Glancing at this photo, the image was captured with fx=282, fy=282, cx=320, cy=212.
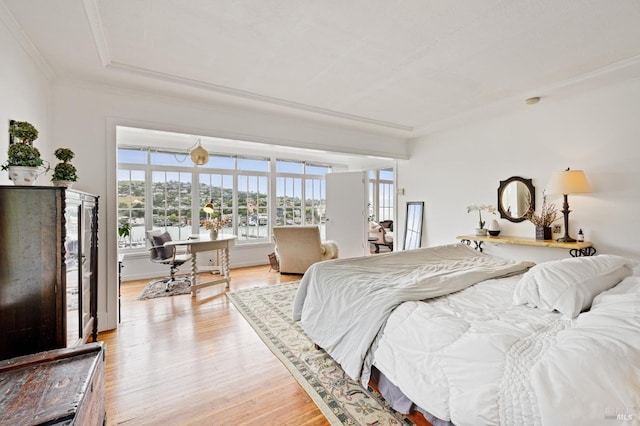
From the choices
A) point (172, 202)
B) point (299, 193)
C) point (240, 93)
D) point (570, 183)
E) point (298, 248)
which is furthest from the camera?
point (299, 193)

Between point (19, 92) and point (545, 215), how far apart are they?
5.21 metres

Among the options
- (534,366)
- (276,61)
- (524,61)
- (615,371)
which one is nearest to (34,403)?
(534,366)

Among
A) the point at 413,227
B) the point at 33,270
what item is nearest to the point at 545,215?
the point at 413,227

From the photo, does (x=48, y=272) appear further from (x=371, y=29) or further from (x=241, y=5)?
(x=371, y=29)

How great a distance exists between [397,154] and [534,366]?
14.7ft

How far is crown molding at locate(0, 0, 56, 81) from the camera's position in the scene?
1745 millimetres

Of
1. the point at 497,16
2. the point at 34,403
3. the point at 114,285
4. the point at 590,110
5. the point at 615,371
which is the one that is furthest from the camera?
the point at 590,110

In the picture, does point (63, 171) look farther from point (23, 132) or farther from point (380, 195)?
point (380, 195)

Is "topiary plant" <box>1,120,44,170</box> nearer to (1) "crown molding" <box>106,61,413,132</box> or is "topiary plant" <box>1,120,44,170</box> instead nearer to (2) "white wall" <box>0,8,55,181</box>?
(2) "white wall" <box>0,8,55,181</box>

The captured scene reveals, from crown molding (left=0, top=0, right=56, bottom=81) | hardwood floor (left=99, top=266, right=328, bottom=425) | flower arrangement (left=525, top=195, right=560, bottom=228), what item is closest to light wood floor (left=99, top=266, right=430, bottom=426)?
hardwood floor (left=99, top=266, right=328, bottom=425)

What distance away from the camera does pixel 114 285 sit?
9.46 ft

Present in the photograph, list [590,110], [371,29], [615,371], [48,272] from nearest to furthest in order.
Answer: [615,371] < [48,272] < [371,29] < [590,110]

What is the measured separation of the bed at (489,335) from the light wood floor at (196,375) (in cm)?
43

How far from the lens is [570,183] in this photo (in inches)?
120
